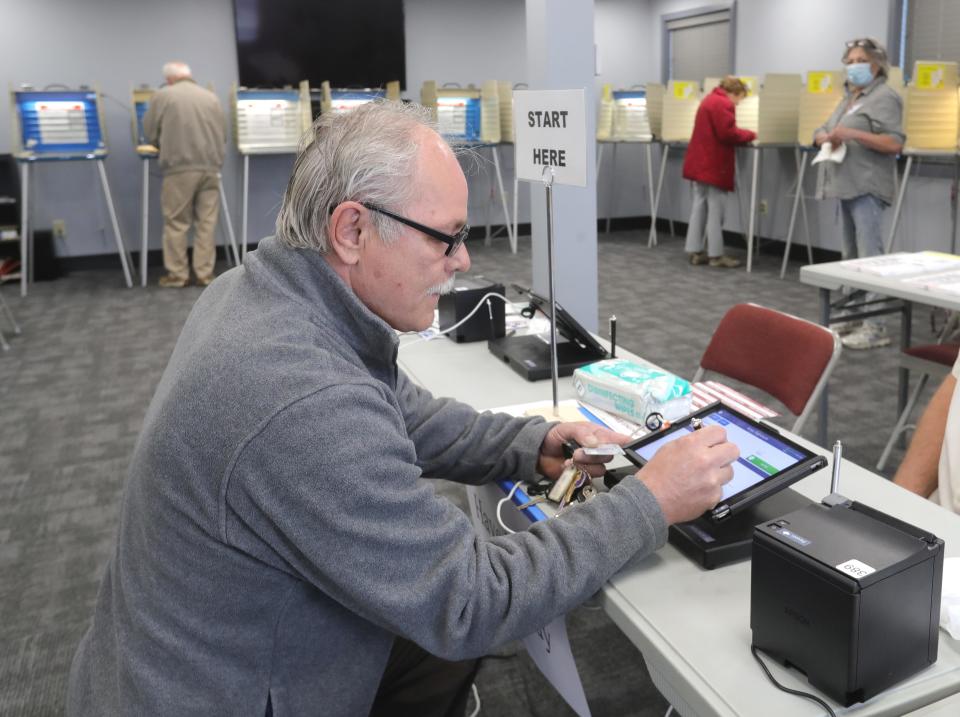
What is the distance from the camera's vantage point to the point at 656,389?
1.61 meters

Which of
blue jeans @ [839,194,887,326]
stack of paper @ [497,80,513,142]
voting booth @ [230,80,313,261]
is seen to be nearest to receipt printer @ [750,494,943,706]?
blue jeans @ [839,194,887,326]

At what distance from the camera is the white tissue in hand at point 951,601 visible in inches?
38.1

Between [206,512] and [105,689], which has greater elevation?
[206,512]

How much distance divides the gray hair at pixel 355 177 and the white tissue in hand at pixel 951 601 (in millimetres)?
784

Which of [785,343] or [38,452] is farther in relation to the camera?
[38,452]

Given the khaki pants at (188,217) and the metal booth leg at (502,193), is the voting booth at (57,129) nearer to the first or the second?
the khaki pants at (188,217)

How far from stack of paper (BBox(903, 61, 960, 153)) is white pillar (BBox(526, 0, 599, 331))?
102 inches

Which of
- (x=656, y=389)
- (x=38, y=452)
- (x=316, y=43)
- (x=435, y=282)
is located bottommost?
(x=38, y=452)

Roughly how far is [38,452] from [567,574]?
3.01m

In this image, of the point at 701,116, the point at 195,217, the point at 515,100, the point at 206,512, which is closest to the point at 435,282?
the point at 206,512

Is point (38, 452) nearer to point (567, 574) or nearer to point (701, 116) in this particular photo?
point (567, 574)

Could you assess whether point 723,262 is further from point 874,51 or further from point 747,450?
point 747,450

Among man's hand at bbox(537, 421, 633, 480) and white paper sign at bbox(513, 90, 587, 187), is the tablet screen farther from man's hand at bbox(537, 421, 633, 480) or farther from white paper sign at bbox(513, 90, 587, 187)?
white paper sign at bbox(513, 90, 587, 187)

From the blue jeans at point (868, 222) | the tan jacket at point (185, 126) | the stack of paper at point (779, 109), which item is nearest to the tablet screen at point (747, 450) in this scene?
the blue jeans at point (868, 222)
